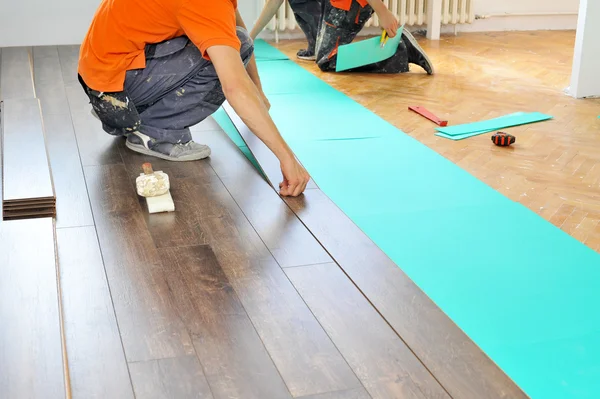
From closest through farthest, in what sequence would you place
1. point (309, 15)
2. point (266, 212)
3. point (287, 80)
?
point (266, 212) < point (287, 80) < point (309, 15)

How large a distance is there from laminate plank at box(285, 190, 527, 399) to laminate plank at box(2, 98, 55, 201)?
101 cm

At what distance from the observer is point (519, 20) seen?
25.6ft

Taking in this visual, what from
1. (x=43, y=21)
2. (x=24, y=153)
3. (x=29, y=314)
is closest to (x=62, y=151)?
(x=24, y=153)

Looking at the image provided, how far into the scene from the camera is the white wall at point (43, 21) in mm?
6613

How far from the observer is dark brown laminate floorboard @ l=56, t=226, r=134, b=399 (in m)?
1.83

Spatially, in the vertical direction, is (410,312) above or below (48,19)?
above

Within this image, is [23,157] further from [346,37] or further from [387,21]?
[346,37]

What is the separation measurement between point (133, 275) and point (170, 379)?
1.96 feet

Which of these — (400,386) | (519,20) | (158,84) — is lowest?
(519,20)

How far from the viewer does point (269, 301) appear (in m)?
2.25

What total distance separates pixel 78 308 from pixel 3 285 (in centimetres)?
25

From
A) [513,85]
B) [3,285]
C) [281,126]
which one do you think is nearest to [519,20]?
[513,85]

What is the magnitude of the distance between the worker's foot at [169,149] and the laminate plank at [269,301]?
39 cm

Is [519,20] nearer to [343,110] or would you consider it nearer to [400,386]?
[343,110]
